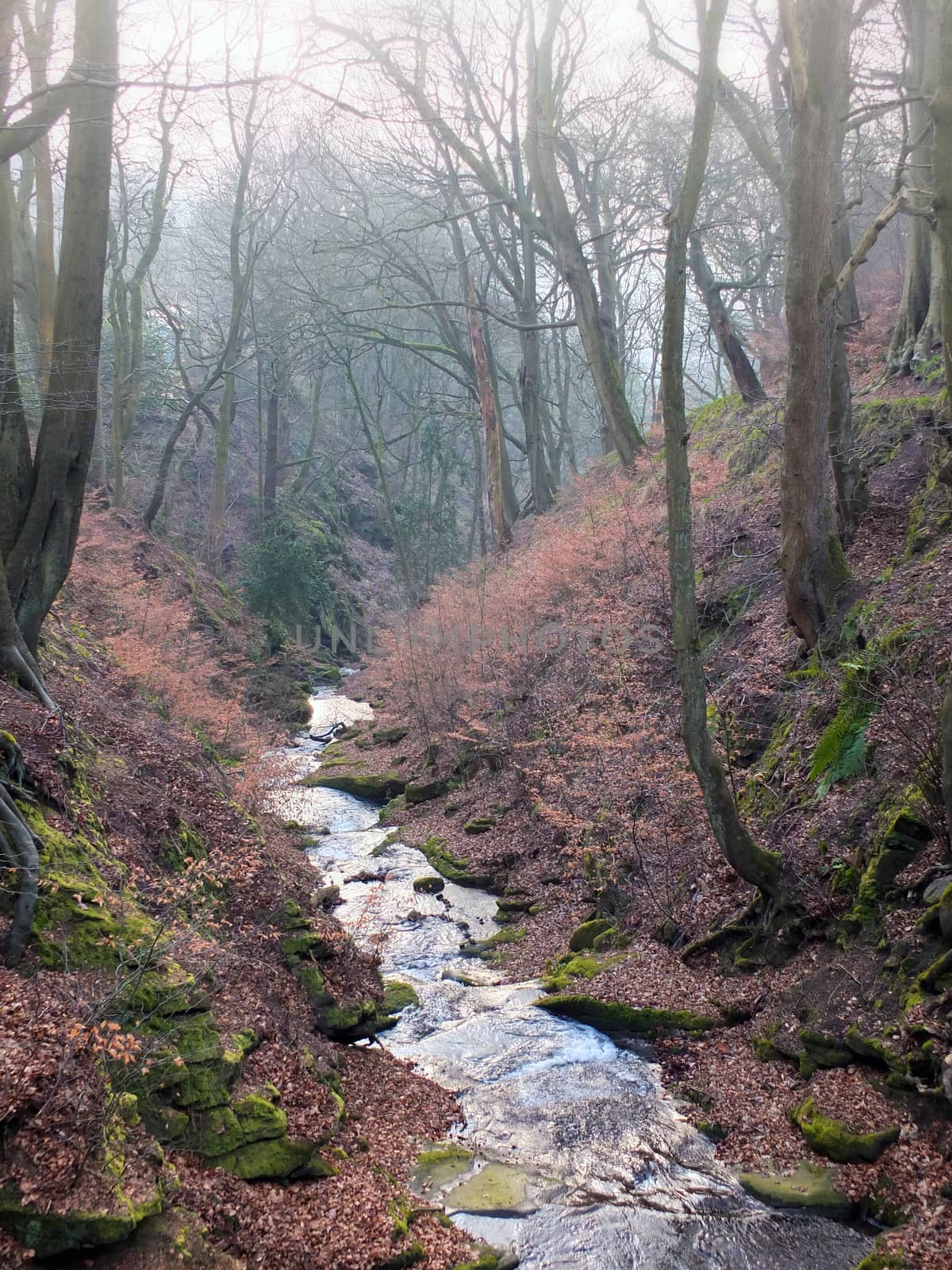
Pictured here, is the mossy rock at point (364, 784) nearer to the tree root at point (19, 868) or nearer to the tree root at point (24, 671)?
the tree root at point (24, 671)

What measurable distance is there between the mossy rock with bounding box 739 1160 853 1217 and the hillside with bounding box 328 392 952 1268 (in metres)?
0.03

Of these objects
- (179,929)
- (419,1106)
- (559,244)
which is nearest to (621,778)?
(419,1106)

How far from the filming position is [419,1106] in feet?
22.1

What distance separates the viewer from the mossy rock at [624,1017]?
7.58 meters

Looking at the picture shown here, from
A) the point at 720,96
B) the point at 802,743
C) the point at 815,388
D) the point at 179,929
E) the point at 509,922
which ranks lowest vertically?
the point at 509,922

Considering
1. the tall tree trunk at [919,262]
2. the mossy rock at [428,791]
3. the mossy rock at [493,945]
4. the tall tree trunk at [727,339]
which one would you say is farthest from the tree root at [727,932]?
the tall tree trunk at [727,339]

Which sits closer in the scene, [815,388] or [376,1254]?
[376,1254]

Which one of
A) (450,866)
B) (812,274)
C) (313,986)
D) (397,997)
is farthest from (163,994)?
(812,274)

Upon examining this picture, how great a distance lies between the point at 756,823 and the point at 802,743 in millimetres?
937

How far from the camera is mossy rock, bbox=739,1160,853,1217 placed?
5.25 meters

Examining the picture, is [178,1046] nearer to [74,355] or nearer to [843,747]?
[843,747]

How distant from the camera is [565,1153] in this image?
6.12m

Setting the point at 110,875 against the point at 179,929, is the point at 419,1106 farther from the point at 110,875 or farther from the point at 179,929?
the point at 110,875

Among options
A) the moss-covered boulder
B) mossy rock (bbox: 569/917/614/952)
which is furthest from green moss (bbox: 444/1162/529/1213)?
mossy rock (bbox: 569/917/614/952)
